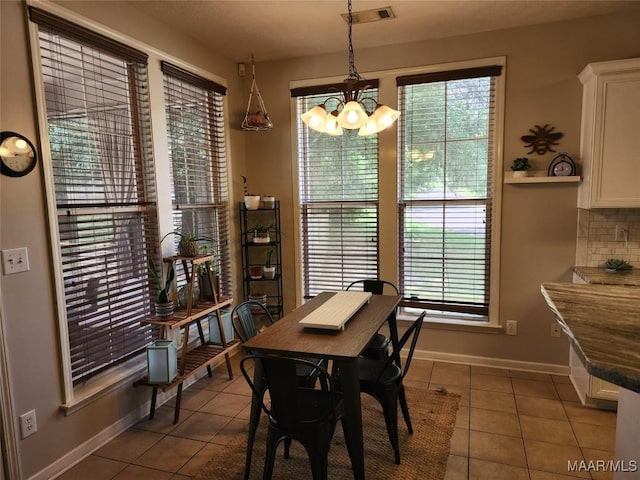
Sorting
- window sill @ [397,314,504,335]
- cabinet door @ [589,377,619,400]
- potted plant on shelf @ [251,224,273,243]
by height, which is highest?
potted plant on shelf @ [251,224,273,243]

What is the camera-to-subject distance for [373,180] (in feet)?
11.9

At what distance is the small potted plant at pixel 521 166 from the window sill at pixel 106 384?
9.74ft

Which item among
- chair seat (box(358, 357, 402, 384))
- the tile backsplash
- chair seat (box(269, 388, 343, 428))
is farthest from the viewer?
the tile backsplash

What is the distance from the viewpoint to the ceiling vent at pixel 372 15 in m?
2.81

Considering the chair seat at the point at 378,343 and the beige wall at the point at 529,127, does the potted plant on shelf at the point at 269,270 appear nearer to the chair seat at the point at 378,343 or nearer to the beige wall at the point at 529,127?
the beige wall at the point at 529,127

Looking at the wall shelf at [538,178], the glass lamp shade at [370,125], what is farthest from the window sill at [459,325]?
the glass lamp shade at [370,125]

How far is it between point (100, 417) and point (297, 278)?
1.92 meters

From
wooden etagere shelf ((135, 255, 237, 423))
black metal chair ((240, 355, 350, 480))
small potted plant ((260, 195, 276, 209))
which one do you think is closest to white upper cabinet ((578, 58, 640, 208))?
black metal chair ((240, 355, 350, 480))

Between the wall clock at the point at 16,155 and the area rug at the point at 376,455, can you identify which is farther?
the area rug at the point at 376,455

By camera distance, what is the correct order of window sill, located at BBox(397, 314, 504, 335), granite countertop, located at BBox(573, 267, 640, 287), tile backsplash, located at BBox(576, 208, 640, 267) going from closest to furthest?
granite countertop, located at BBox(573, 267, 640, 287)
tile backsplash, located at BBox(576, 208, 640, 267)
window sill, located at BBox(397, 314, 504, 335)

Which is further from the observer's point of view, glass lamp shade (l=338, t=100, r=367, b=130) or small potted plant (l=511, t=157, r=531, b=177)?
small potted plant (l=511, t=157, r=531, b=177)

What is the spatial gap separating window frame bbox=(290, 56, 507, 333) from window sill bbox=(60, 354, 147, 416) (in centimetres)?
165

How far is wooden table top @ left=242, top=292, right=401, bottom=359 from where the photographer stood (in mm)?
1854

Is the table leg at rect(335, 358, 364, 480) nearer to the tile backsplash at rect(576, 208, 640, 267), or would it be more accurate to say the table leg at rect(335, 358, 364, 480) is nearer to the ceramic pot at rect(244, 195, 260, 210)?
the ceramic pot at rect(244, 195, 260, 210)
